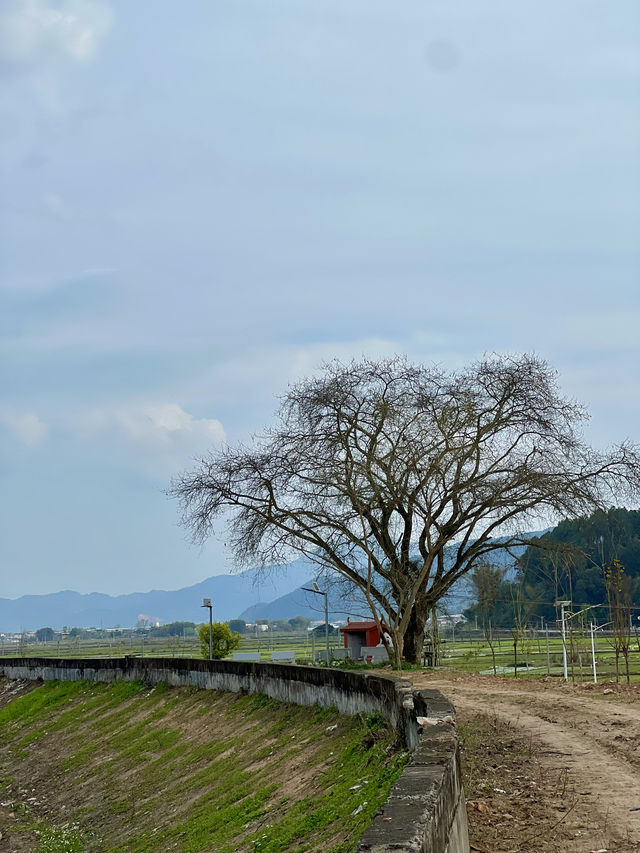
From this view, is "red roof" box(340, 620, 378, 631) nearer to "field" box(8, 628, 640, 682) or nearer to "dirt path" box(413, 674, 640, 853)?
"field" box(8, 628, 640, 682)

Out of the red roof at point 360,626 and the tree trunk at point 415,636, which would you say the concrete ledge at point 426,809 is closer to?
the tree trunk at point 415,636

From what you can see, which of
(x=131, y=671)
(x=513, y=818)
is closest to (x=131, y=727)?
(x=131, y=671)

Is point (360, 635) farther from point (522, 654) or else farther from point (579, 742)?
point (579, 742)

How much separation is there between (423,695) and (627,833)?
3.67 meters

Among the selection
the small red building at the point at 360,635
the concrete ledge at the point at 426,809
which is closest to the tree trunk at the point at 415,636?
the small red building at the point at 360,635

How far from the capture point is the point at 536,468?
2506 centimetres

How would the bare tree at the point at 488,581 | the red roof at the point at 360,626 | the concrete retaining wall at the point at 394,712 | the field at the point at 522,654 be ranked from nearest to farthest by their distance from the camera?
the concrete retaining wall at the point at 394,712
the bare tree at the point at 488,581
the field at the point at 522,654
the red roof at the point at 360,626

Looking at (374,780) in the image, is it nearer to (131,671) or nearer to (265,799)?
(265,799)

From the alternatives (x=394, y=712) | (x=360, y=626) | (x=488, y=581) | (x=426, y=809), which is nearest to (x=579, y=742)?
(x=394, y=712)

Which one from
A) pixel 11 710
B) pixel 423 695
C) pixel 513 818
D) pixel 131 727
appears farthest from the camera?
pixel 11 710

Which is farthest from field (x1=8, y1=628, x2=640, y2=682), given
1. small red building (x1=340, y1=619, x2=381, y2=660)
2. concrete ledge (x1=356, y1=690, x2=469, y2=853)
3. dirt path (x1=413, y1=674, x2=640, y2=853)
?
concrete ledge (x1=356, y1=690, x2=469, y2=853)

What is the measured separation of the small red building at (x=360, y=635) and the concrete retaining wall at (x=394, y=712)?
56.9 ft

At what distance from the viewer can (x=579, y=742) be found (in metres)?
11.4

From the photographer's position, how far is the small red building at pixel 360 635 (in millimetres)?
43094
